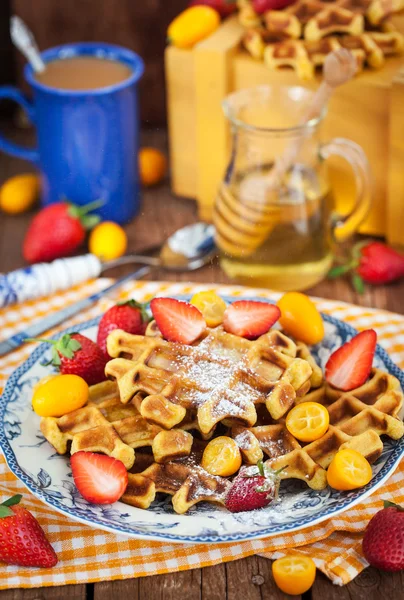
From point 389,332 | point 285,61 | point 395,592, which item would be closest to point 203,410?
point 395,592

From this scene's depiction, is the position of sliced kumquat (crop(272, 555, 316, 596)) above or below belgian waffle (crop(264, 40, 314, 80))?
below

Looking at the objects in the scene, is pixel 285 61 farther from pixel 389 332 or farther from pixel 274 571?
pixel 274 571

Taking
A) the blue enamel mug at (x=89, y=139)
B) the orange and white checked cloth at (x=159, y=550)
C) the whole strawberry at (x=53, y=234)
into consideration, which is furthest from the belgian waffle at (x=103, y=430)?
the blue enamel mug at (x=89, y=139)

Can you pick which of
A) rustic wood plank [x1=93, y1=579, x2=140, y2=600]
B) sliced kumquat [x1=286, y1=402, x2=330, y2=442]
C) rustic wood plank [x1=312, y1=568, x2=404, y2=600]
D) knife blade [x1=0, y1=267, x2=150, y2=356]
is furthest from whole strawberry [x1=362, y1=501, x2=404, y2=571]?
knife blade [x1=0, y1=267, x2=150, y2=356]

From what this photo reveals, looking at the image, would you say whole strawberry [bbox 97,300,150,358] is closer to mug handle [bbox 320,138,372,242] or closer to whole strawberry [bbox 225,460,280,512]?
whole strawberry [bbox 225,460,280,512]

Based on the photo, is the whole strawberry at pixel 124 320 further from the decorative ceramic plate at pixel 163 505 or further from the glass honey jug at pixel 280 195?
the glass honey jug at pixel 280 195
